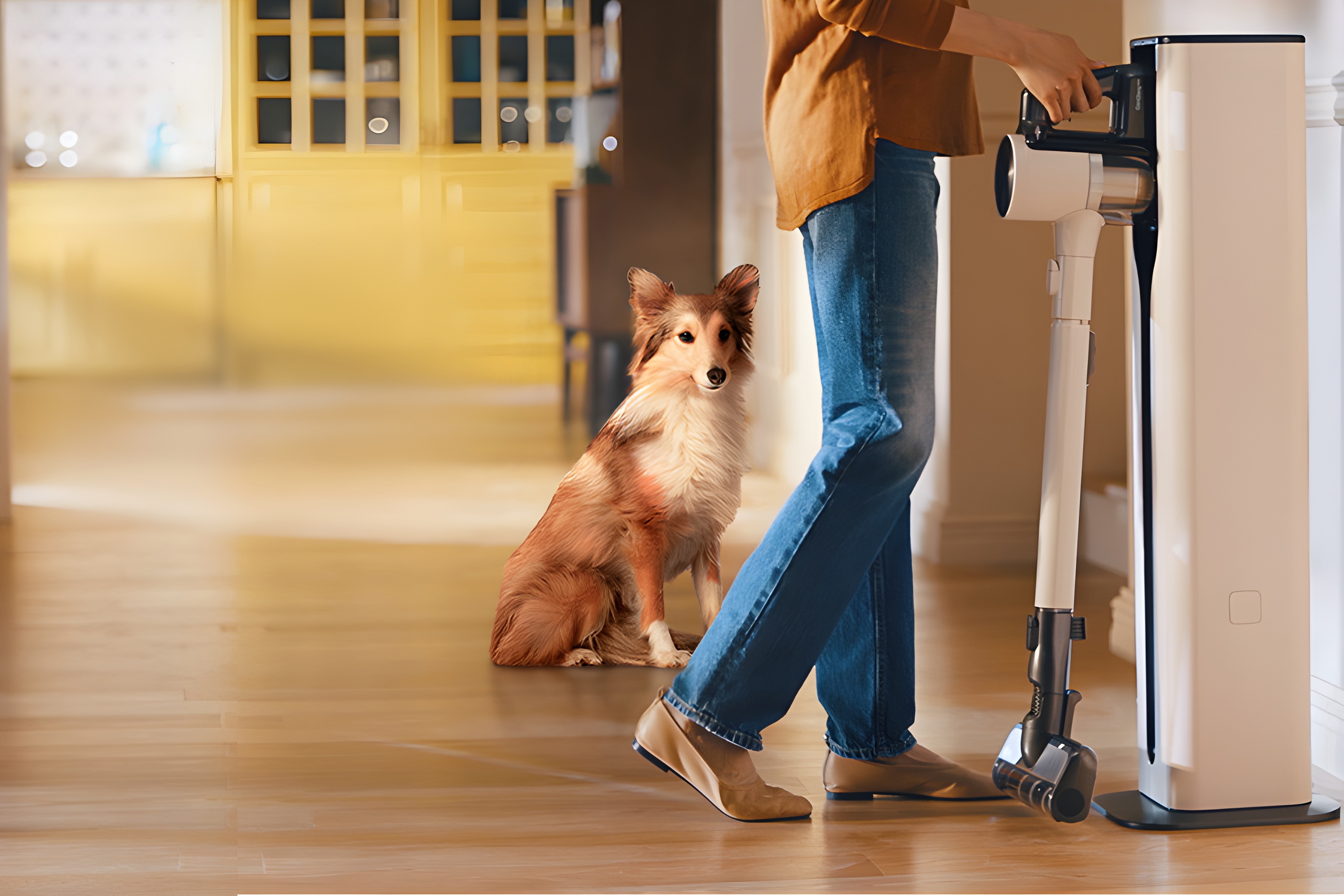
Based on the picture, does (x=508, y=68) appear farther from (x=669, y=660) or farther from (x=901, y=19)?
(x=901, y=19)

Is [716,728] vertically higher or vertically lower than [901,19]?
lower

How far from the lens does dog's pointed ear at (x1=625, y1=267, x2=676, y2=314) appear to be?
6.97ft

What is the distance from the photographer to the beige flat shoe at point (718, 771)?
1.41 m

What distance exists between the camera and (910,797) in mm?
1487

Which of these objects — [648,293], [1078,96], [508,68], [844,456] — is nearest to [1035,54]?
[1078,96]

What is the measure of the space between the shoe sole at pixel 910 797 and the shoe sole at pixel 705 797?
62 millimetres

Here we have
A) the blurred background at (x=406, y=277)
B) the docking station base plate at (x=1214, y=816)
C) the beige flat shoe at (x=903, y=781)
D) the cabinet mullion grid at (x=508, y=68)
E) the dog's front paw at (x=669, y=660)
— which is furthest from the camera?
the cabinet mullion grid at (x=508, y=68)

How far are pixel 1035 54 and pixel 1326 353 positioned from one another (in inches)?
22.6

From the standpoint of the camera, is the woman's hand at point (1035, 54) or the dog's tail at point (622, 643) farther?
the dog's tail at point (622, 643)

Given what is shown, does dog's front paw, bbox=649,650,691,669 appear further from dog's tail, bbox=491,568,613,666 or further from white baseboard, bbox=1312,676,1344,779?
white baseboard, bbox=1312,676,1344,779

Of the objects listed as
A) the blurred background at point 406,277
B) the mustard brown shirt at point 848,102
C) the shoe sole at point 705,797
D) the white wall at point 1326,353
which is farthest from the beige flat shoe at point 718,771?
the blurred background at point 406,277

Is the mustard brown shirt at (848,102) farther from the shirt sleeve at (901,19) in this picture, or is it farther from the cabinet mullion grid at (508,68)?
the cabinet mullion grid at (508,68)

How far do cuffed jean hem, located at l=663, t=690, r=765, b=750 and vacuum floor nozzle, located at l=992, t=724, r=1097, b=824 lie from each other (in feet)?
0.82

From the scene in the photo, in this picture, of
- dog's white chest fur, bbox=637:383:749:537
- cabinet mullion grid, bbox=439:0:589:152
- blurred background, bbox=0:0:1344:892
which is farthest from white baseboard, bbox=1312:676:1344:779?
cabinet mullion grid, bbox=439:0:589:152
